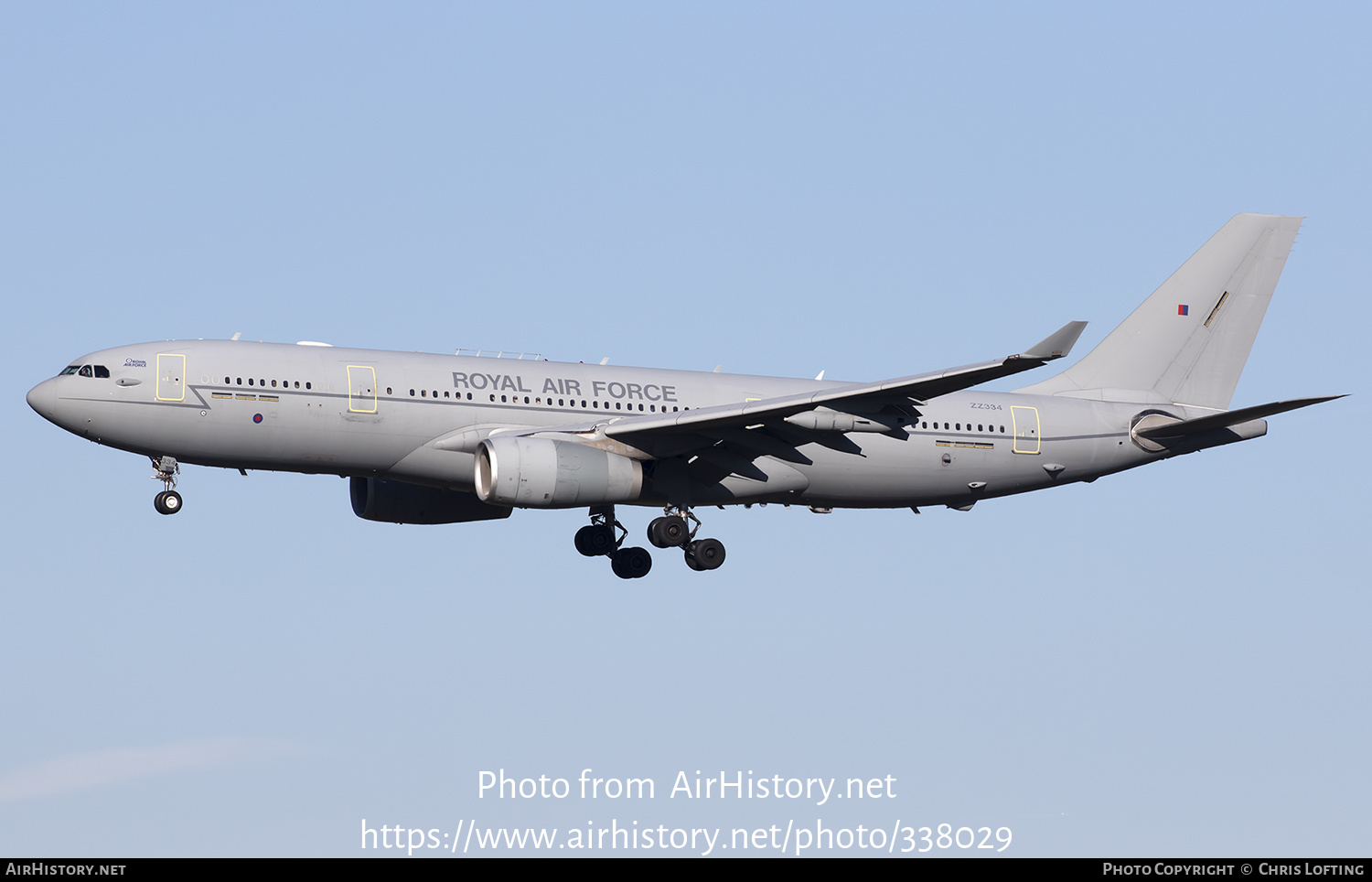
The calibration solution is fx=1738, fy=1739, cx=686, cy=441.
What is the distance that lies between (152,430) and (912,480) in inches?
750

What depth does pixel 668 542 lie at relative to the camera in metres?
43.0

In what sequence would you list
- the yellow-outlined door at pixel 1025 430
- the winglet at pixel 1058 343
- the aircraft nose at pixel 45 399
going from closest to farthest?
the winglet at pixel 1058 343, the aircraft nose at pixel 45 399, the yellow-outlined door at pixel 1025 430

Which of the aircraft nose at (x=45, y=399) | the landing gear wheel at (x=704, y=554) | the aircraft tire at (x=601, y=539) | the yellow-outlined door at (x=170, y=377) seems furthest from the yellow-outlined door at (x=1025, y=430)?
the aircraft nose at (x=45, y=399)

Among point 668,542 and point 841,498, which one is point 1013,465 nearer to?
point 841,498

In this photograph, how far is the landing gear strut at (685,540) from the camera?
43.0 m

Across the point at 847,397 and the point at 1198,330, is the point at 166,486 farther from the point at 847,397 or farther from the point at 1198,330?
the point at 1198,330

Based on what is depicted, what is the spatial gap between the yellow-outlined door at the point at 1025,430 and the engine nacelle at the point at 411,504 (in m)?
13.6

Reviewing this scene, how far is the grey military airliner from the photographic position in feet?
129

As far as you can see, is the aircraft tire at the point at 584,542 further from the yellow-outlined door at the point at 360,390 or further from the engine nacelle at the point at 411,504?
the yellow-outlined door at the point at 360,390

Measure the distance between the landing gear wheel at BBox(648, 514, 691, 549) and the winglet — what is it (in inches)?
444

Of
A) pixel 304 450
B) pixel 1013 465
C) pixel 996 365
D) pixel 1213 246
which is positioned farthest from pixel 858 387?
pixel 1213 246

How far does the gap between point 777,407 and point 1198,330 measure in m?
15.9

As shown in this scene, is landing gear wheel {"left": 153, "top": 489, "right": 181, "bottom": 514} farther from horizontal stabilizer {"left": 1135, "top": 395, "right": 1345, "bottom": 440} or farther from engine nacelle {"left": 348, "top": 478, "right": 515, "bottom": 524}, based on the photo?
horizontal stabilizer {"left": 1135, "top": 395, "right": 1345, "bottom": 440}

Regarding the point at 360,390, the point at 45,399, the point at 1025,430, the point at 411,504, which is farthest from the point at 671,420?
the point at 45,399
